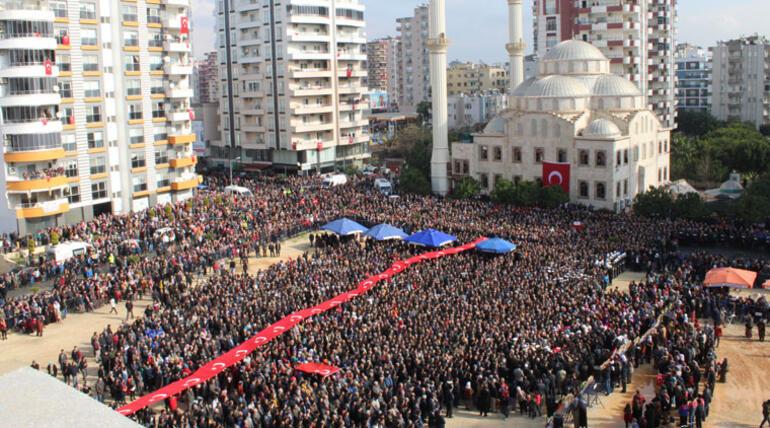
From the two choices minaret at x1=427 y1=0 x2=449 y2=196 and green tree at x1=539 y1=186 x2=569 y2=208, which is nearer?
green tree at x1=539 y1=186 x2=569 y2=208

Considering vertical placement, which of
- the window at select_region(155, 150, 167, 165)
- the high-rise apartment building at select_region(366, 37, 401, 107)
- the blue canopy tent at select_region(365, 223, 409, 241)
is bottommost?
the blue canopy tent at select_region(365, 223, 409, 241)

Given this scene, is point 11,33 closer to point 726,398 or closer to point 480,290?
point 480,290

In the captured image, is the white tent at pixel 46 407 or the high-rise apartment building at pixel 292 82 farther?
the high-rise apartment building at pixel 292 82

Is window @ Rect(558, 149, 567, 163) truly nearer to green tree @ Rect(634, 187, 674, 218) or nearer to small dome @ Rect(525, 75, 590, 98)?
small dome @ Rect(525, 75, 590, 98)

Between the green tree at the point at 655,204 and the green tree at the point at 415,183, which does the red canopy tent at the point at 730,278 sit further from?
the green tree at the point at 415,183

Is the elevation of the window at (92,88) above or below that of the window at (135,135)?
above

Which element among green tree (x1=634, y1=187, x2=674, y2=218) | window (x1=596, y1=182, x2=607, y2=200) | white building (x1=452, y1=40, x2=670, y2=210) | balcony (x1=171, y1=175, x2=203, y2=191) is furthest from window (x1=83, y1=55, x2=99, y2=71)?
green tree (x1=634, y1=187, x2=674, y2=218)

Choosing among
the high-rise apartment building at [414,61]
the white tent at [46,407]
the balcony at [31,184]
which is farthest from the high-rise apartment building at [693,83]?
the white tent at [46,407]
